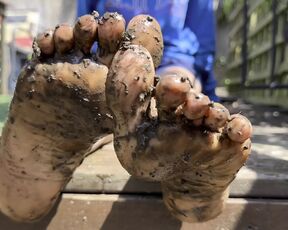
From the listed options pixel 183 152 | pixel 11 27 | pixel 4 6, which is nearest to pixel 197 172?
pixel 183 152

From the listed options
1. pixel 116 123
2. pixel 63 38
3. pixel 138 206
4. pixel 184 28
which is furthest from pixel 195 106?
pixel 184 28

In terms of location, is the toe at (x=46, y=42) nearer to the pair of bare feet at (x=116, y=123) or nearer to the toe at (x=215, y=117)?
the pair of bare feet at (x=116, y=123)

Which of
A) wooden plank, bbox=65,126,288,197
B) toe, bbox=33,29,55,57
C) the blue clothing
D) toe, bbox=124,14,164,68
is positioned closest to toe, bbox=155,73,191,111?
toe, bbox=124,14,164,68

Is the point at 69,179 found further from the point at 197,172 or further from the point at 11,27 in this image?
the point at 11,27

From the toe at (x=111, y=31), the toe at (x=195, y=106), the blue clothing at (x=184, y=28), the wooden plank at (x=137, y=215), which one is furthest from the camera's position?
the blue clothing at (x=184, y=28)

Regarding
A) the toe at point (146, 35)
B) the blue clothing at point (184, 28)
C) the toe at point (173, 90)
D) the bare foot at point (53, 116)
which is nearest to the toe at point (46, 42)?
the bare foot at point (53, 116)

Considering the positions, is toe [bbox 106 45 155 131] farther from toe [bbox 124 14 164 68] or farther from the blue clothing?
the blue clothing
